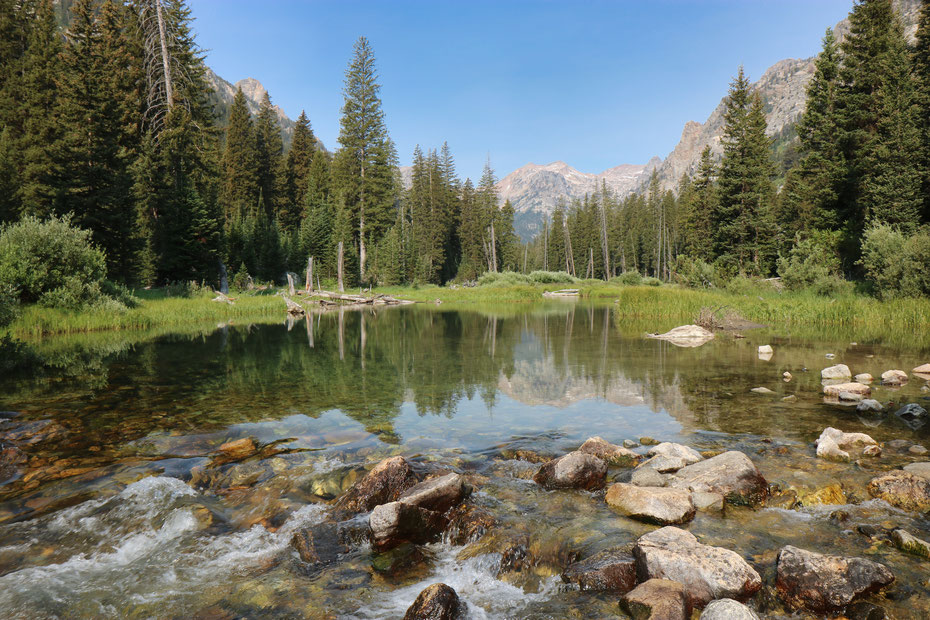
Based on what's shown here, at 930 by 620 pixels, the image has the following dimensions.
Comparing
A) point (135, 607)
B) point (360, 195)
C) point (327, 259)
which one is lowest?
point (135, 607)

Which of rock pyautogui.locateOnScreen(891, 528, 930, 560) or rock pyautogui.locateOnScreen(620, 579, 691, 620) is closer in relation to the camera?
rock pyautogui.locateOnScreen(620, 579, 691, 620)

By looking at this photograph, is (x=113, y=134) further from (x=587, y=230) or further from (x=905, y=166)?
(x=587, y=230)

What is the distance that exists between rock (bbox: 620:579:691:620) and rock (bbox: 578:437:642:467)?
2706 mm

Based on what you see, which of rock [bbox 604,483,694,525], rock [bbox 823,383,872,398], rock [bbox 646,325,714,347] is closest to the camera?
rock [bbox 604,483,694,525]

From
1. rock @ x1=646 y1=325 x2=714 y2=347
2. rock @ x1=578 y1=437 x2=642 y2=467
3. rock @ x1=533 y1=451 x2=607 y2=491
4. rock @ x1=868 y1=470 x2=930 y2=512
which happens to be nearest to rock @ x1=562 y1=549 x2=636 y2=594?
rock @ x1=533 y1=451 x2=607 y2=491

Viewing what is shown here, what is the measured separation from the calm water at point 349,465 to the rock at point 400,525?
0.65 feet

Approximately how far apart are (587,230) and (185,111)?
79142 millimetres

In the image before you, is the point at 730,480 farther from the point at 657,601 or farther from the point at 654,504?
the point at 657,601

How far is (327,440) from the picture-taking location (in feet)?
23.9

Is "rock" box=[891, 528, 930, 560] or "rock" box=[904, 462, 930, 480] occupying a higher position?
"rock" box=[904, 462, 930, 480]

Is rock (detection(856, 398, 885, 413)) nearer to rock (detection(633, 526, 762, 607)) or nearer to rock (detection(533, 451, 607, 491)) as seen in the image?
rock (detection(533, 451, 607, 491))

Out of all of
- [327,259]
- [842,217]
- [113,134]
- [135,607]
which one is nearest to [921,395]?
Result: [135,607]

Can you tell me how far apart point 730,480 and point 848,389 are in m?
6.30

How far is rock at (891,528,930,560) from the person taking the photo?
3961mm
